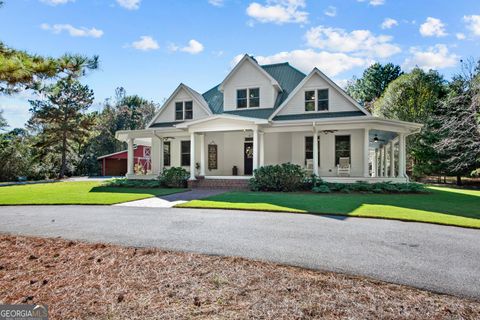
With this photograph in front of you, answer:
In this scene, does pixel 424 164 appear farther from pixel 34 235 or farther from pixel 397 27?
pixel 34 235

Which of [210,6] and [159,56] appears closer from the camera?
[210,6]

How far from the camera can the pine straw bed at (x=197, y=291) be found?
9.84ft

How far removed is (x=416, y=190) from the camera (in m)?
13.8

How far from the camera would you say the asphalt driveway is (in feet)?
13.7

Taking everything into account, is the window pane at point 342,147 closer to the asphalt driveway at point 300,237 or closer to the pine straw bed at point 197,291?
the asphalt driveway at point 300,237

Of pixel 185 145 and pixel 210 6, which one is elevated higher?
pixel 210 6

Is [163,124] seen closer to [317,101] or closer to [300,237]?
[317,101]

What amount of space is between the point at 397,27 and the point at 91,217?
19.1 m

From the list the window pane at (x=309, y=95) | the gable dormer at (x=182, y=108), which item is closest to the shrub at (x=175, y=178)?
the gable dormer at (x=182, y=108)

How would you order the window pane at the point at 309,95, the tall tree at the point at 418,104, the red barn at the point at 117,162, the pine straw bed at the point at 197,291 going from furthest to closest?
the red barn at the point at 117,162 < the tall tree at the point at 418,104 < the window pane at the point at 309,95 < the pine straw bed at the point at 197,291

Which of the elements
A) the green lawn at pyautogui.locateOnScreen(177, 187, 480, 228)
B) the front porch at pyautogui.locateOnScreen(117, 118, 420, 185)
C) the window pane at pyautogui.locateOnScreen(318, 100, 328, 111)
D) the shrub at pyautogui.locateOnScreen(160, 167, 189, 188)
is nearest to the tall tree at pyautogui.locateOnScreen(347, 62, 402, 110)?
the front porch at pyautogui.locateOnScreen(117, 118, 420, 185)

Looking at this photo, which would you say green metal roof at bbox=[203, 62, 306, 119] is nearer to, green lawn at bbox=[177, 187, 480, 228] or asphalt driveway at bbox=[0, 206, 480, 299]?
green lawn at bbox=[177, 187, 480, 228]

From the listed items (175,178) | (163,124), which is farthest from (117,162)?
(175,178)

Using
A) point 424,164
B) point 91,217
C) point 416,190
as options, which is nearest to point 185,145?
point 91,217
